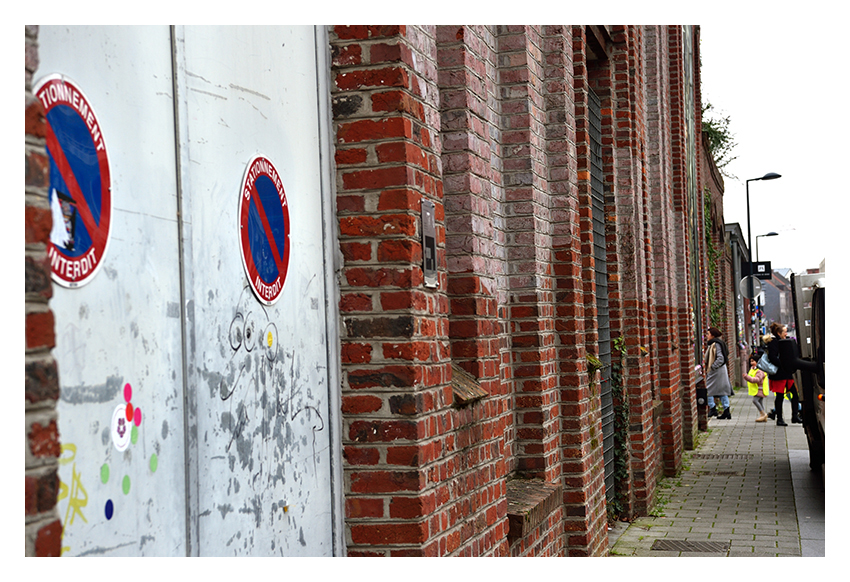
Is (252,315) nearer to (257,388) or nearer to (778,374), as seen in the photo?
(257,388)

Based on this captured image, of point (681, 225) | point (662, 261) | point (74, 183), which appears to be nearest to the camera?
point (74, 183)

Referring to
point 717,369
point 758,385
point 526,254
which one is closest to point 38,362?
point 526,254

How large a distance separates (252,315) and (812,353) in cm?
881

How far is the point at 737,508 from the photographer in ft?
30.5

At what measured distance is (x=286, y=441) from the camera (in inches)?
122

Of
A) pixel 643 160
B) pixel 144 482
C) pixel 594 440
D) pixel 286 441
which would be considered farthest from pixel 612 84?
pixel 144 482

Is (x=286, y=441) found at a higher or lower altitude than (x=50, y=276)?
lower

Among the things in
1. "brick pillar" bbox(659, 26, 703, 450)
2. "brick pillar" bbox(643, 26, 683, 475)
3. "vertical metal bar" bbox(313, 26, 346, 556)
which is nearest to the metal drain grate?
"brick pillar" bbox(643, 26, 683, 475)

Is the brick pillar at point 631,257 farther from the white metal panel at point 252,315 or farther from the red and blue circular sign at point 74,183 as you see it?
the red and blue circular sign at point 74,183

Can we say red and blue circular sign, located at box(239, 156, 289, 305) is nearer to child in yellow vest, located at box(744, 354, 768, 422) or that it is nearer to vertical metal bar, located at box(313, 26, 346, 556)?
vertical metal bar, located at box(313, 26, 346, 556)

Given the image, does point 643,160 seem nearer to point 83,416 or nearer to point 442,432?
point 442,432

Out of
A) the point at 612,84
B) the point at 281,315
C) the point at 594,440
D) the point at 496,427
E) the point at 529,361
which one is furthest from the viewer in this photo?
the point at 612,84

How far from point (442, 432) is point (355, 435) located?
41cm

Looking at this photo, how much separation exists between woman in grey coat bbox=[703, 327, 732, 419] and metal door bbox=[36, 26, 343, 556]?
1574 centimetres
